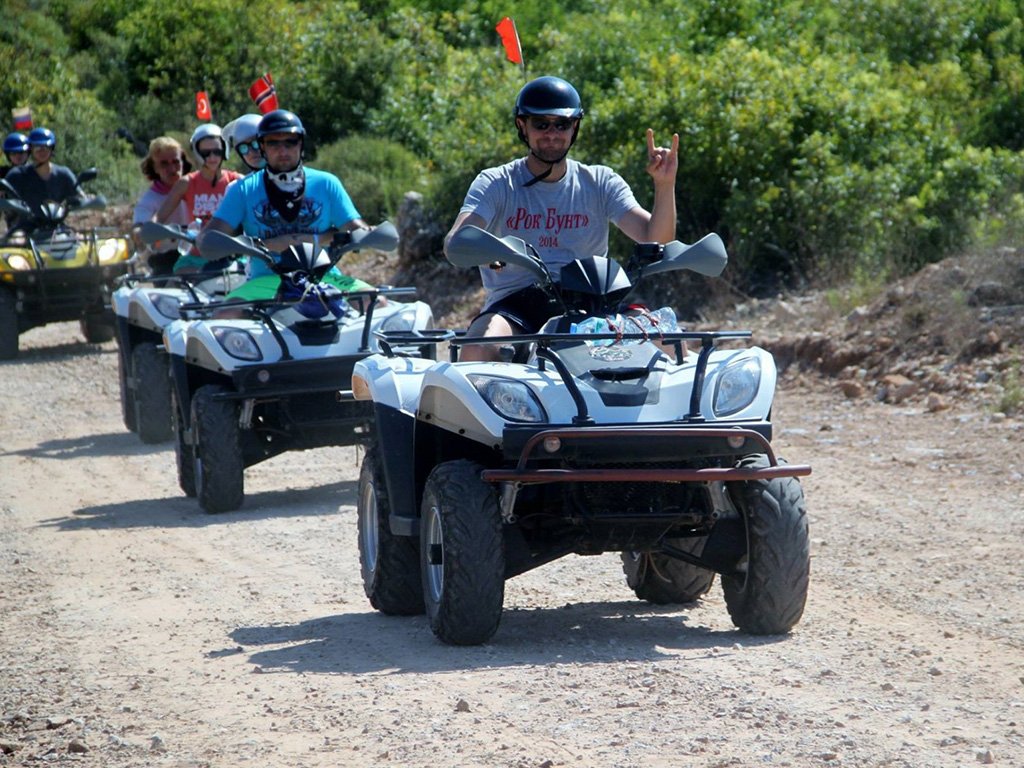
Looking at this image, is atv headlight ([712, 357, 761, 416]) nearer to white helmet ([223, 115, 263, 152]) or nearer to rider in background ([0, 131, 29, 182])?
white helmet ([223, 115, 263, 152])

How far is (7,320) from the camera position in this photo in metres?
18.5

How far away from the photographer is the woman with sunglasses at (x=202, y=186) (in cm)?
1291

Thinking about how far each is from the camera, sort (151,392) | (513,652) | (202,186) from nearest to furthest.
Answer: (513,652) → (151,392) → (202,186)

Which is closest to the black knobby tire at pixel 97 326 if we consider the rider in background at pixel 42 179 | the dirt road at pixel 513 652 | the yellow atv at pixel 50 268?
the yellow atv at pixel 50 268

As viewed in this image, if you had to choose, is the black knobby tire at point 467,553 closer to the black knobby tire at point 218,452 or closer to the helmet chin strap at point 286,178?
the black knobby tire at point 218,452

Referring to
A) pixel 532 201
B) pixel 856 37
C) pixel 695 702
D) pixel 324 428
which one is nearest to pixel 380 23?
pixel 856 37

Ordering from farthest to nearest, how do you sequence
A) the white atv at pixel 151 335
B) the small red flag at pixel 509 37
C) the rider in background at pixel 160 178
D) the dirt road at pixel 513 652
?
the rider in background at pixel 160 178 → the white atv at pixel 151 335 → the small red flag at pixel 509 37 → the dirt road at pixel 513 652

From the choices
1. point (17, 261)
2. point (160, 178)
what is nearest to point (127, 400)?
point (160, 178)

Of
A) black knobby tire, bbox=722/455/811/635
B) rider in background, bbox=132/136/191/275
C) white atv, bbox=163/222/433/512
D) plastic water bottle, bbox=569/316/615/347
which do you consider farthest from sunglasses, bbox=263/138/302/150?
black knobby tire, bbox=722/455/811/635

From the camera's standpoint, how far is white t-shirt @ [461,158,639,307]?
262 inches

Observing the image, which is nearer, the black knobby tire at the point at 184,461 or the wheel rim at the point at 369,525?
the wheel rim at the point at 369,525

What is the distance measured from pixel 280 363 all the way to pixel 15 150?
1034 centimetres

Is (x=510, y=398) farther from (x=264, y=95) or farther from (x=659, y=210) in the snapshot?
(x=264, y=95)

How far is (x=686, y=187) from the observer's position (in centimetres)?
1644
